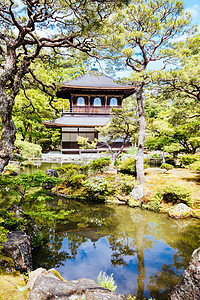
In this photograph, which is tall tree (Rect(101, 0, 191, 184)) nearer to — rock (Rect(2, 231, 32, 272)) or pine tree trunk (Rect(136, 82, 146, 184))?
pine tree trunk (Rect(136, 82, 146, 184))

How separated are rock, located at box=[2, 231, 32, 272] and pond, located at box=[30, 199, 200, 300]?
1.84 ft

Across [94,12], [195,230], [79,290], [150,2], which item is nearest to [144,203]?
[195,230]

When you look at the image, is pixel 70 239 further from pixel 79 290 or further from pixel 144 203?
pixel 144 203

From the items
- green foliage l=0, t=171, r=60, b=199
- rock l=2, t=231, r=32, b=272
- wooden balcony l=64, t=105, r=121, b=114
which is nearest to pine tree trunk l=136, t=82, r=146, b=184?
green foliage l=0, t=171, r=60, b=199

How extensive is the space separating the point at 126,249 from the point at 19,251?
252 centimetres

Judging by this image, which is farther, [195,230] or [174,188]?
[174,188]

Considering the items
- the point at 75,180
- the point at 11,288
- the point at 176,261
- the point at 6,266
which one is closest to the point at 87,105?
the point at 75,180

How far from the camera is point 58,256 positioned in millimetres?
3982

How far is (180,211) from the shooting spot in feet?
20.2

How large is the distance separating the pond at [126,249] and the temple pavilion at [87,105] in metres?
12.7

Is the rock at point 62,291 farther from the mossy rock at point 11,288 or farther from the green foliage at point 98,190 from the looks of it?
the green foliage at point 98,190

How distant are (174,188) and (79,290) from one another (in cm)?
546

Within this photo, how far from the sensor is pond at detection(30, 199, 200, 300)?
3.37m

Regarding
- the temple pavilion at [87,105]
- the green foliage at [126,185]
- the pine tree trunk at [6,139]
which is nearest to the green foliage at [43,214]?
the pine tree trunk at [6,139]
